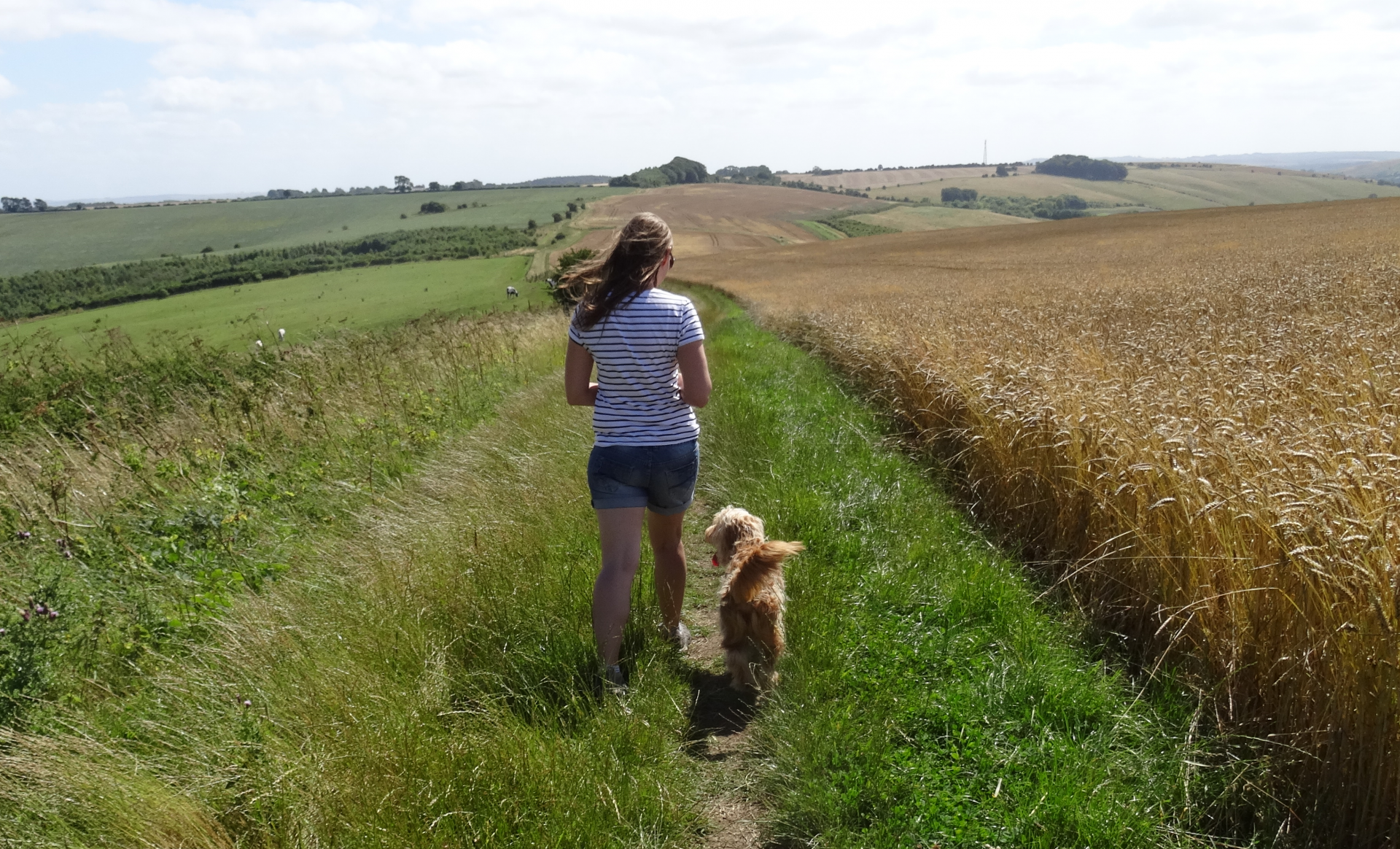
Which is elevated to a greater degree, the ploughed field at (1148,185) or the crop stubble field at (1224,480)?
the ploughed field at (1148,185)

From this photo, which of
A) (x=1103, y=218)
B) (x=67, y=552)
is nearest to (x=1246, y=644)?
(x=67, y=552)

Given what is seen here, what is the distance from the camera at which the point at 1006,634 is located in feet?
11.9

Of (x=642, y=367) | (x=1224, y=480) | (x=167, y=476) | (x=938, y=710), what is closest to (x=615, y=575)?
(x=642, y=367)

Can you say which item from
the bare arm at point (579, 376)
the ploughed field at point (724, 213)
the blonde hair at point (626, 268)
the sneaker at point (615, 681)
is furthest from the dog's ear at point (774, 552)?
the ploughed field at point (724, 213)

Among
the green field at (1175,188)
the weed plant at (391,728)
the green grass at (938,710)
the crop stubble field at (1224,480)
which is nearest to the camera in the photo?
the weed plant at (391,728)

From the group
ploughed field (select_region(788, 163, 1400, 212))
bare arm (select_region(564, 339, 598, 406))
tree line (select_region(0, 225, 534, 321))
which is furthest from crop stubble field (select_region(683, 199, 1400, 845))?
ploughed field (select_region(788, 163, 1400, 212))

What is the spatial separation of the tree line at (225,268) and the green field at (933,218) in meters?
41.7

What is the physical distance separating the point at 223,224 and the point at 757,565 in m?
108

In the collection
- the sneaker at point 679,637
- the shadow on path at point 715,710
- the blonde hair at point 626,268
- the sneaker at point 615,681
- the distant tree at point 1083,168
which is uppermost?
the distant tree at point 1083,168

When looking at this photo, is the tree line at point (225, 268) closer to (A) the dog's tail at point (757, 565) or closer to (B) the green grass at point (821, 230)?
(B) the green grass at point (821, 230)

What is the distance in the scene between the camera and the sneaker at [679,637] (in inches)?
150

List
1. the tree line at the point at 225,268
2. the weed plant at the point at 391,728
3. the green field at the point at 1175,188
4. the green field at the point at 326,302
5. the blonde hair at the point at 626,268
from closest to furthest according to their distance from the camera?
the weed plant at the point at 391,728 → the blonde hair at the point at 626,268 → the green field at the point at 326,302 → the tree line at the point at 225,268 → the green field at the point at 1175,188

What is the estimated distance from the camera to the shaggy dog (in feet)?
11.4

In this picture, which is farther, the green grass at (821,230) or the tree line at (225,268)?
the green grass at (821,230)
